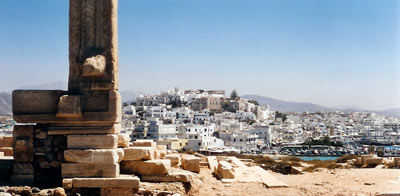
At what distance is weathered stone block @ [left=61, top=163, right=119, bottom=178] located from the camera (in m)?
8.86

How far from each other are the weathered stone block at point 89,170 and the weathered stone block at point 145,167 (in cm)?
70

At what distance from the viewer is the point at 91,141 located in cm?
901

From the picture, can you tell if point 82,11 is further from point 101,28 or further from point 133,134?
point 133,134

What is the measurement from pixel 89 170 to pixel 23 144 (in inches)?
56.9

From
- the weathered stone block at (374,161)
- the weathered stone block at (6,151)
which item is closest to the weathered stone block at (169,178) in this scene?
the weathered stone block at (6,151)

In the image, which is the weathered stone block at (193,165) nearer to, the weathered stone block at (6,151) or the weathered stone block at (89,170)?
the weathered stone block at (89,170)

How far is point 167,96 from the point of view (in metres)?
154

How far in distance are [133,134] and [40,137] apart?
6217cm

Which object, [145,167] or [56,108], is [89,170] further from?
[56,108]

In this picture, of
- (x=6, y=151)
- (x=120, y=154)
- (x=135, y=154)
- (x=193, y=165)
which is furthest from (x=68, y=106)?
(x=6, y=151)

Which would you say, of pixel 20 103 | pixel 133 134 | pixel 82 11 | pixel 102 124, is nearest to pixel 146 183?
pixel 102 124

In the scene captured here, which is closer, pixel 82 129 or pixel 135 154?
pixel 82 129

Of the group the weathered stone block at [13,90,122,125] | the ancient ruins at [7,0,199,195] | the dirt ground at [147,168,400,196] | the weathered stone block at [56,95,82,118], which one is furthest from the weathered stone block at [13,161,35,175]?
the dirt ground at [147,168,400,196]

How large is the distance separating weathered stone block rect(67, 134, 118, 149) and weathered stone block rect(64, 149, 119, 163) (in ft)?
0.43
